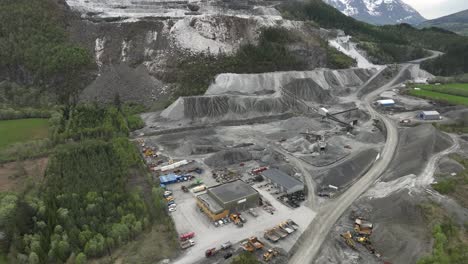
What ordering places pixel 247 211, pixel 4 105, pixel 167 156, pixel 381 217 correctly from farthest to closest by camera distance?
1. pixel 4 105
2. pixel 167 156
3. pixel 247 211
4. pixel 381 217

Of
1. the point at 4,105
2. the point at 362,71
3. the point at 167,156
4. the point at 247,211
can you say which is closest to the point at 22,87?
the point at 4,105

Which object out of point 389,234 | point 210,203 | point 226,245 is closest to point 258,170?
point 210,203

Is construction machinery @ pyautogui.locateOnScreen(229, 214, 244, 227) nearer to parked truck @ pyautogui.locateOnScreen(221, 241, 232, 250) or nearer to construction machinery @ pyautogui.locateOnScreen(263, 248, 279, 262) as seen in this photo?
parked truck @ pyautogui.locateOnScreen(221, 241, 232, 250)

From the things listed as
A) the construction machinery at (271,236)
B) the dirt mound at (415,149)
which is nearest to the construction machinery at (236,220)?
the construction machinery at (271,236)

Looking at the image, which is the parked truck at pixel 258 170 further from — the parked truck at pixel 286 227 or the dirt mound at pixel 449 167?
the dirt mound at pixel 449 167

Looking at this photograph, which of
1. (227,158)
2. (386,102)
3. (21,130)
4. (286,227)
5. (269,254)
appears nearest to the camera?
(269,254)

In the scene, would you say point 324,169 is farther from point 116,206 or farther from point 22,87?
point 22,87

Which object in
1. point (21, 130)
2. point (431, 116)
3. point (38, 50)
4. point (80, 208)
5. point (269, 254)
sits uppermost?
point (38, 50)

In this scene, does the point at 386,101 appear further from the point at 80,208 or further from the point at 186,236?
the point at 80,208
